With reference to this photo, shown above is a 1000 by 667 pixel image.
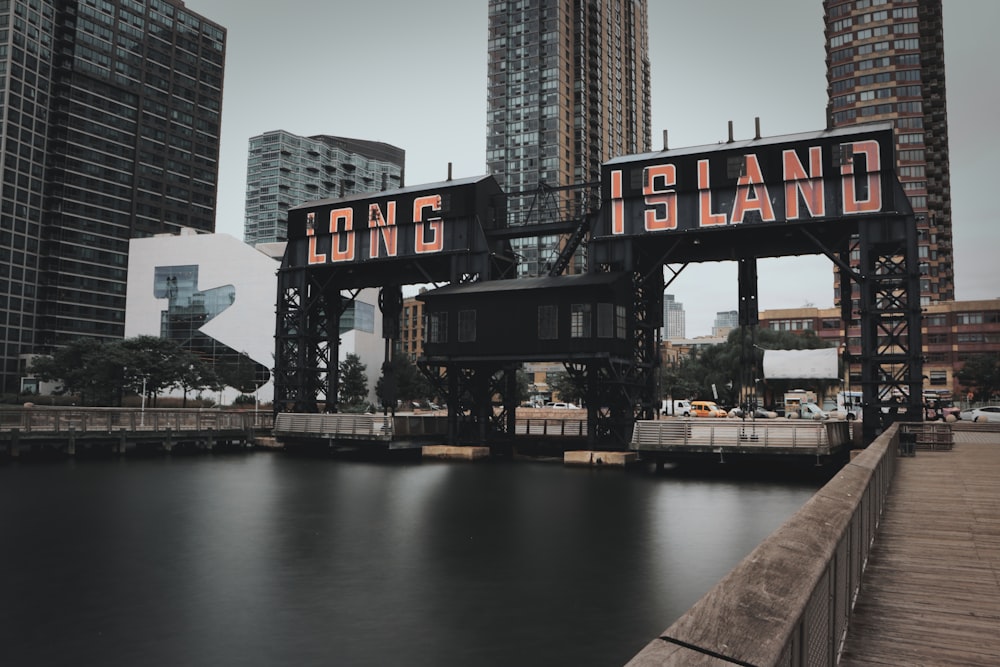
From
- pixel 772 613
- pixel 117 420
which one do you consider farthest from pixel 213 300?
pixel 772 613

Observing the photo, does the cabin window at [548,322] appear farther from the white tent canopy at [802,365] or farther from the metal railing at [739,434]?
the white tent canopy at [802,365]

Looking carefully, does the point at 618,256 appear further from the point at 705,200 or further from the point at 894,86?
the point at 894,86

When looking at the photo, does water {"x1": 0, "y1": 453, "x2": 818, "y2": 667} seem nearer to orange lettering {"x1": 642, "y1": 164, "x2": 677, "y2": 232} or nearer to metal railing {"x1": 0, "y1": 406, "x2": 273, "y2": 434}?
metal railing {"x1": 0, "y1": 406, "x2": 273, "y2": 434}

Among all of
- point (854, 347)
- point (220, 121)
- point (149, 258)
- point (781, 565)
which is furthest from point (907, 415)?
point (220, 121)

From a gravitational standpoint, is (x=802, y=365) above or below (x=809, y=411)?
above

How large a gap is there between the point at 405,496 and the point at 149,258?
109m

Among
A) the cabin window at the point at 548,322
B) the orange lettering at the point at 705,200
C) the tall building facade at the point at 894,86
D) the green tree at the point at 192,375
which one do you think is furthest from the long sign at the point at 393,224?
the tall building facade at the point at 894,86

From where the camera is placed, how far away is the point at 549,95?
568 ft

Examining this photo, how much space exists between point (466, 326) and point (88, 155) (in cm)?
14318

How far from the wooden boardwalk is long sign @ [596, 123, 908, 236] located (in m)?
26.4

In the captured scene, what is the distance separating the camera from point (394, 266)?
174 ft

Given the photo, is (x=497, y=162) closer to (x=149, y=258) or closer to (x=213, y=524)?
(x=149, y=258)

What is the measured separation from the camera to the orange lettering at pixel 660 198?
42594mm

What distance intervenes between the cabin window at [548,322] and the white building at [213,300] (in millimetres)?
81489
